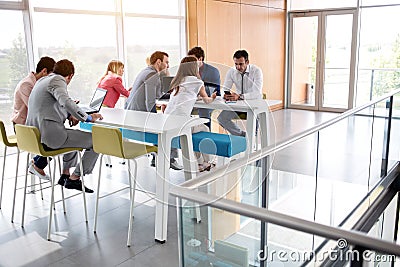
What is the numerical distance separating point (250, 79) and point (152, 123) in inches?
74.2

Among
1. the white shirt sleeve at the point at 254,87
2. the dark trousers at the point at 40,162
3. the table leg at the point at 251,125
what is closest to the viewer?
the table leg at the point at 251,125

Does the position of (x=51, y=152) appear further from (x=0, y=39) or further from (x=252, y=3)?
(x=252, y=3)

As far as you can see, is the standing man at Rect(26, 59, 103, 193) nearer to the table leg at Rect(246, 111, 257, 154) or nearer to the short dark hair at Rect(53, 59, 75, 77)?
the short dark hair at Rect(53, 59, 75, 77)

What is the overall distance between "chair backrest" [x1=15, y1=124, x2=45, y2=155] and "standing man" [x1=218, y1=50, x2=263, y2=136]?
56.5 inches

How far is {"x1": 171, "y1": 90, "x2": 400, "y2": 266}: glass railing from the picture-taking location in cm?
158

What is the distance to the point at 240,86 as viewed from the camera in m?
4.24

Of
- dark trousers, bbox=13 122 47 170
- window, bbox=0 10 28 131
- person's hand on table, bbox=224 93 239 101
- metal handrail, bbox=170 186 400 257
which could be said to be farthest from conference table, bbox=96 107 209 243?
window, bbox=0 10 28 131

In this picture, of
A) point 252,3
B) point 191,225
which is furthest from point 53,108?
point 252,3

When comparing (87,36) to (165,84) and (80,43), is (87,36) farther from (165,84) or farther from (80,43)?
(165,84)

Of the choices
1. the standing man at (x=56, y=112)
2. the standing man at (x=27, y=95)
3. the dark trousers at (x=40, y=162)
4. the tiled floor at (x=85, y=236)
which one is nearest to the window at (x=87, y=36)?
the standing man at (x=27, y=95)

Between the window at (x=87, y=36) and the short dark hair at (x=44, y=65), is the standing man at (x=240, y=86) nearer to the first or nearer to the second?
the short dark hair at (x=44, y=65)

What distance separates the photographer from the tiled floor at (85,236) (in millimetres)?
2873

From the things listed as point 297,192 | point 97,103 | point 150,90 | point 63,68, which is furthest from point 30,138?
point 297,192

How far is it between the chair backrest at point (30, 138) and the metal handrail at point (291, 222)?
6.58 feet
